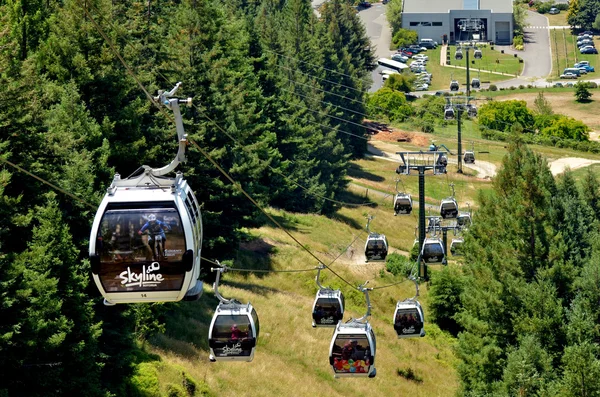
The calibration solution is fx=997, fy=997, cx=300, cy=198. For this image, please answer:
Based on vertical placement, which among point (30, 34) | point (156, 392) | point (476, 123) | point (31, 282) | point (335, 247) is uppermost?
point (30, 34)

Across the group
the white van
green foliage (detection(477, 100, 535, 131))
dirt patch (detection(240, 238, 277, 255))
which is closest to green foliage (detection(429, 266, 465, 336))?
dirt patch (detection(240, 238, 277, 255))

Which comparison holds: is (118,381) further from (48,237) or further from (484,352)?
(484,352)

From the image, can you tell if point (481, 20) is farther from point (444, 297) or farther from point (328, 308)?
point (328, 308)

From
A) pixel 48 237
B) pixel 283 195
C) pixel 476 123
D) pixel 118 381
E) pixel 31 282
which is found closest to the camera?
pixel 31 282

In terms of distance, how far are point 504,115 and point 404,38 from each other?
66.0 meters

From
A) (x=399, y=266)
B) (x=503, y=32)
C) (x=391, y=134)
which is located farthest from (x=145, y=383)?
(x=503, y=32)

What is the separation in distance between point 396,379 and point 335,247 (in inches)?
951

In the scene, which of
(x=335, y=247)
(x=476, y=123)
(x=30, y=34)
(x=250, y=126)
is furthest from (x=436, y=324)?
(x=476, y=123)

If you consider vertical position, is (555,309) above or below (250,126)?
below

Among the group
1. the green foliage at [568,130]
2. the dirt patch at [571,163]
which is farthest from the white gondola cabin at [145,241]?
the green foliage at [568,130]

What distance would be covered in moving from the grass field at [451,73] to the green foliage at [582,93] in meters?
18.8

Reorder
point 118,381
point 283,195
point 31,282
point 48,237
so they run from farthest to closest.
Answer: point 283,195, point 118,381, point 48,237, point 31,282

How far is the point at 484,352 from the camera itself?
50.9 meters

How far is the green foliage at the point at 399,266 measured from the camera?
68438 millimetres
